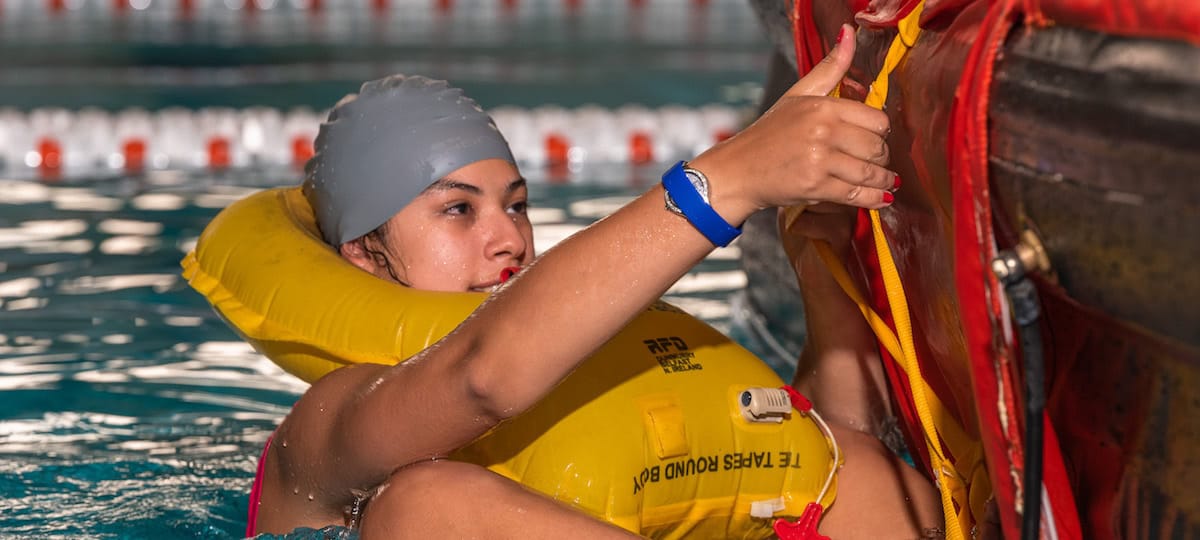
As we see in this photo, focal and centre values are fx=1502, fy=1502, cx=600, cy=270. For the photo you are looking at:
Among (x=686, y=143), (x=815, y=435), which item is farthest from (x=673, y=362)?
(x=686, y=143)

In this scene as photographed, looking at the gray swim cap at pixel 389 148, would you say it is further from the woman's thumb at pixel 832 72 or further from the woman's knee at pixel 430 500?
the woman's thumb at pixel 832 72

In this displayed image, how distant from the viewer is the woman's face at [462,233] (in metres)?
2.51

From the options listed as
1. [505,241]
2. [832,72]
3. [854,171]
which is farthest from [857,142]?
[505,241]

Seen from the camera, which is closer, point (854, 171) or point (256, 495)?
point (854, 171)

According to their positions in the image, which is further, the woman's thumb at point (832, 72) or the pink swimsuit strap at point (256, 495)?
the pink swimsuit strap at point (256, 495)

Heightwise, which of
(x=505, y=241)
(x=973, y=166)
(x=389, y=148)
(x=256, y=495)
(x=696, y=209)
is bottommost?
(x=256, y=495)

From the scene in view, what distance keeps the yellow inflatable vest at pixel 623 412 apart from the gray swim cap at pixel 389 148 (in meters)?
0.15

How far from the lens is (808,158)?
5.29 feet

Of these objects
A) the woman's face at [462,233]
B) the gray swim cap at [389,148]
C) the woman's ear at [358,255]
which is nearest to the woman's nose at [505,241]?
the woman's face at [462,233]

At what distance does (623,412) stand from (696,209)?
560mm

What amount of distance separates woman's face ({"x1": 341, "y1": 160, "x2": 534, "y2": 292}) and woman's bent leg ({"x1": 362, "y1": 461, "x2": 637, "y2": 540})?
60 centimetres

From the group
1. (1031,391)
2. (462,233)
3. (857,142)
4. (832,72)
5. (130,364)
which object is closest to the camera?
(1031,391)

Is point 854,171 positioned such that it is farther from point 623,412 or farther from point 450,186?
point 450,186

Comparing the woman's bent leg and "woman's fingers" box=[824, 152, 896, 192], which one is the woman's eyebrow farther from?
"woman's fingers" box=[824, 152, 896, 192]
